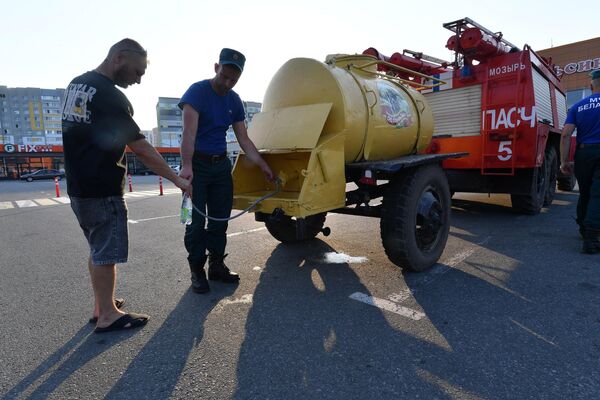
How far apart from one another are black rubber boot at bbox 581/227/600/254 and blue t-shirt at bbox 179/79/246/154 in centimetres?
405

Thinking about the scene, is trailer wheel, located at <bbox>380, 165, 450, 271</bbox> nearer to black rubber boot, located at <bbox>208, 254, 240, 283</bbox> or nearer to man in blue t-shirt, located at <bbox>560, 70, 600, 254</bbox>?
black rubber boot, located at <bbox>208, 254, 240, 283</bbox>

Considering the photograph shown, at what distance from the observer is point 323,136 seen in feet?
10.7

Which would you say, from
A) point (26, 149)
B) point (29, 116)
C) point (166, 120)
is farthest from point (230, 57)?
point (29, 116)

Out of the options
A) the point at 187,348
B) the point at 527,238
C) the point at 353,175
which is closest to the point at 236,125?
the point at 353,175

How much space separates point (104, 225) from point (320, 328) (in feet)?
5.32

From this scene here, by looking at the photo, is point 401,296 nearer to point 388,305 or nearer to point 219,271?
point 388,305

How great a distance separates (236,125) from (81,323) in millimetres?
1999

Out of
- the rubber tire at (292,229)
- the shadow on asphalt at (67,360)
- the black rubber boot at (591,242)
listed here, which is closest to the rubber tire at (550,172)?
the black rubber boot at (591,242)

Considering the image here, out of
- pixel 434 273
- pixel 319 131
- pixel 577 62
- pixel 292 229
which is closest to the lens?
pixel 319 131

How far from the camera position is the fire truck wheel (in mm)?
6031

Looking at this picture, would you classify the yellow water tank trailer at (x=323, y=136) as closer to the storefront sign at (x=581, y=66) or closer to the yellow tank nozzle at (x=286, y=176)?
the yellow tank nozzle at (x=286, y=176)

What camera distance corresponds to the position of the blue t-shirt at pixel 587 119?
4156mm

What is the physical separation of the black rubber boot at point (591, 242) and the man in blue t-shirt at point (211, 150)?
11.7 ft

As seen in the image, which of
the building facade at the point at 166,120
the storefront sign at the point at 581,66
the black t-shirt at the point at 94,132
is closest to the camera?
the black t-shirt at the point at 94,132
